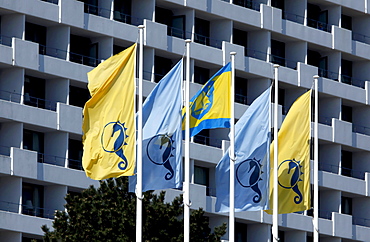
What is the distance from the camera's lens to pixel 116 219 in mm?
56500

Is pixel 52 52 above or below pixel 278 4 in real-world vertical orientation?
below

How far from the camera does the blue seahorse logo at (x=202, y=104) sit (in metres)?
50.2

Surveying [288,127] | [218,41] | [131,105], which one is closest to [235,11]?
[218,41]

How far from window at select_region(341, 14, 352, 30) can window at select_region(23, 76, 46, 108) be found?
25.7 metres

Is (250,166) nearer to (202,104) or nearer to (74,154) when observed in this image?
(202,104)

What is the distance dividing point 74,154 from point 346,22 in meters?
25.3

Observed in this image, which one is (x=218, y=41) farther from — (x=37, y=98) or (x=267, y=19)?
(x=37, y=98)

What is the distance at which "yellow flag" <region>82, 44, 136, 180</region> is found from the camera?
156ft

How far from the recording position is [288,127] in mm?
54500

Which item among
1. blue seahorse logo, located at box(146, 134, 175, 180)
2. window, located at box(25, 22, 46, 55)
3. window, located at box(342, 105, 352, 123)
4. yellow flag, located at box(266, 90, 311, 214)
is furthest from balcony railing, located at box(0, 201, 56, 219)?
window, located at box(342, 105, 352, 123)

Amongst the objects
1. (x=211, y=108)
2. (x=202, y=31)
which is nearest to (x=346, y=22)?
(x=202, y=31)

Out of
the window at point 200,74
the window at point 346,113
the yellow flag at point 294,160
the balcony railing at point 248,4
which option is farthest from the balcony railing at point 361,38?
the yellow flag at point 294,160

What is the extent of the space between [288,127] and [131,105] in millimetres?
9052

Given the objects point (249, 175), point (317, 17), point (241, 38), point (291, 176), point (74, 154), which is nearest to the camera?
point (249, 175)
